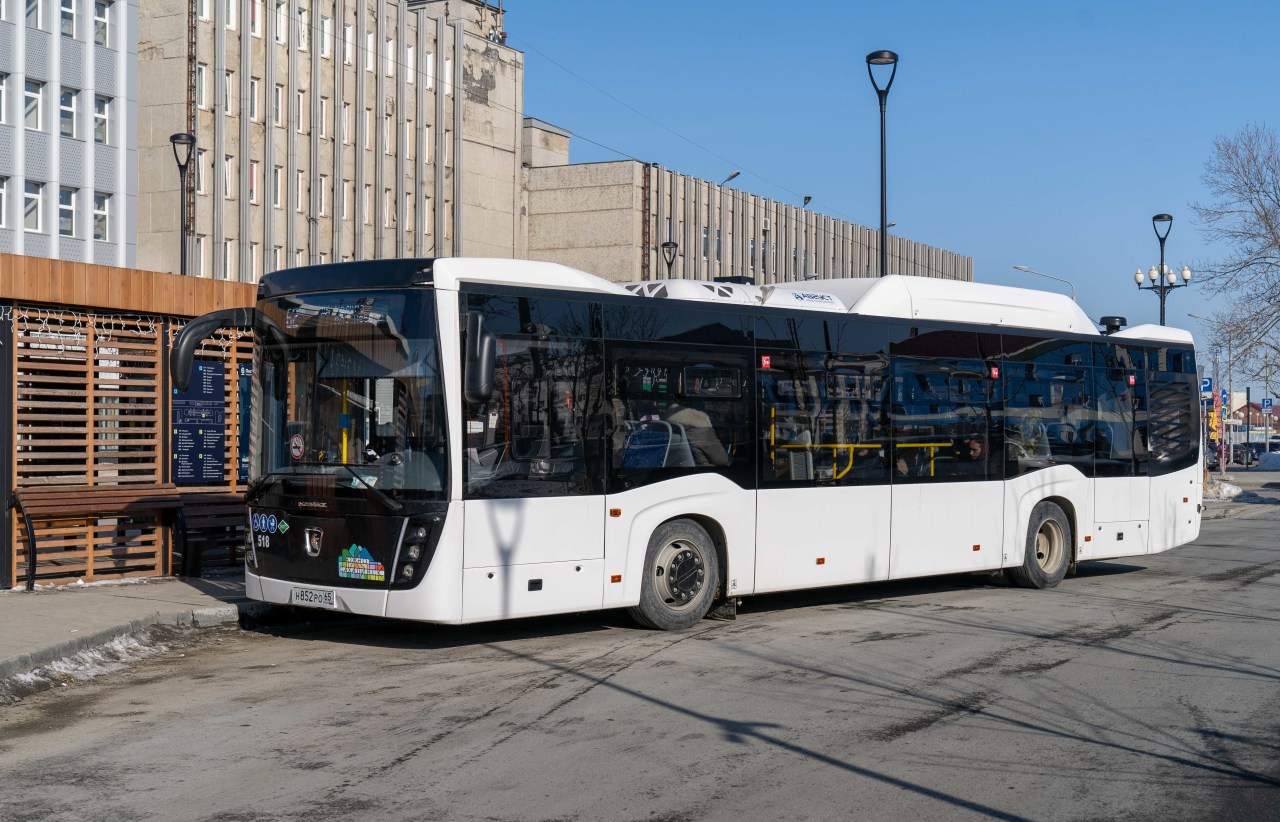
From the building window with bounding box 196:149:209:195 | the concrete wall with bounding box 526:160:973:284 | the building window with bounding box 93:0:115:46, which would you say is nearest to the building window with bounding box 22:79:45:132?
the building window with bounding box 93:0:115:46

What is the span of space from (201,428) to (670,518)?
635cm

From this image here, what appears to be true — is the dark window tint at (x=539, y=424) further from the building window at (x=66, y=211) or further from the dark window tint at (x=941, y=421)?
the building window at (x=66, y=211)

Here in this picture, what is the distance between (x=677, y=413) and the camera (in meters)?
12.3

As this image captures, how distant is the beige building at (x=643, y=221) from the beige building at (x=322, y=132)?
3.39m

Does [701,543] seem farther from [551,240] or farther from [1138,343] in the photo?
[551,240]

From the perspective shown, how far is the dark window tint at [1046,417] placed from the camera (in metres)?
15.8

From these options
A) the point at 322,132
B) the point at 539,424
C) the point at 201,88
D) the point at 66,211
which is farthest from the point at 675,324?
the point at 322,132

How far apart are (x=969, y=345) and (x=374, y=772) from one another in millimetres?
9902

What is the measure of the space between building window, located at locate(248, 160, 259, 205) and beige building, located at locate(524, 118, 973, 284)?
19.0 metres

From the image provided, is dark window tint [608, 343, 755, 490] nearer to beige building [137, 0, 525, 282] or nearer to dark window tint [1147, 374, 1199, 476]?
dark window tint [1147, 374, 1199, 476]

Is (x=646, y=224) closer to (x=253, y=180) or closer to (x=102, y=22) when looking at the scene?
(x=253, y=180)

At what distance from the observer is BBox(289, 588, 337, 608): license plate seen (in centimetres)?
1105

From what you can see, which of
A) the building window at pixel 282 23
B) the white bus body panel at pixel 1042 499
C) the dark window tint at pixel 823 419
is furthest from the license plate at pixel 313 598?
the building window at pixel 282 23

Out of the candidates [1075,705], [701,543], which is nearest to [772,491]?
[701,543]
